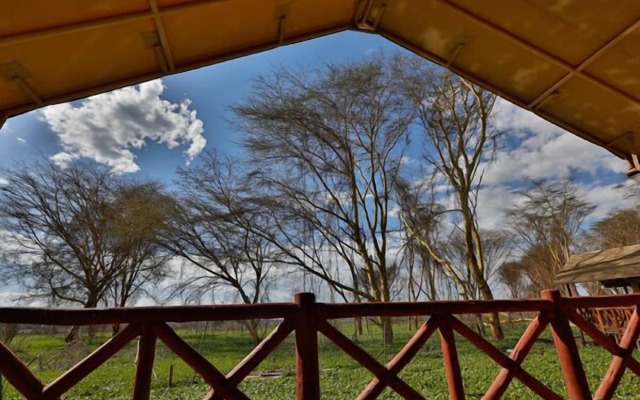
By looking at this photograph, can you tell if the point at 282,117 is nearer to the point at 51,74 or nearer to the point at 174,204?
the point at 174,204

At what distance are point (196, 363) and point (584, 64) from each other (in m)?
3.64

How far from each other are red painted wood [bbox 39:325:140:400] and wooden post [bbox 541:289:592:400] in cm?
A: 257

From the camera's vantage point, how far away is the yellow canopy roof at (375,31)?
221 cm

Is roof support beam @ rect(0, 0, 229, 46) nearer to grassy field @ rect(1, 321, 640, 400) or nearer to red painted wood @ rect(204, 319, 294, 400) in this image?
red painted wood @ rect(204, 319, 294, 400)

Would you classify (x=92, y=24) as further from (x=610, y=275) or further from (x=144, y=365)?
(x=610, y=275)

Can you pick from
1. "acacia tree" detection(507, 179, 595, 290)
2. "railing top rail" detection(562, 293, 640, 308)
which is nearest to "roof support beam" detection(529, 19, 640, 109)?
"railing top rail" detection(562, 293, 640, 308)

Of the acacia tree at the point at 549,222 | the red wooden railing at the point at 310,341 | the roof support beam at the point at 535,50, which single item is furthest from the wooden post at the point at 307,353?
the acacia tree at the point at 549,222

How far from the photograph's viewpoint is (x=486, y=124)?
15.3 metres

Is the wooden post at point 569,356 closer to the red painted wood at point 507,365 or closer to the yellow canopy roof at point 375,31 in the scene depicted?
the red painted wood at point 507,365

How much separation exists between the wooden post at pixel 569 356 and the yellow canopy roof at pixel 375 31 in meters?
2.00

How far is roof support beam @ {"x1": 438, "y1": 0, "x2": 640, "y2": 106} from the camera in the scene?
291 centimetres

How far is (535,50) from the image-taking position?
3.01 metres

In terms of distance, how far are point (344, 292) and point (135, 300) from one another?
11510 millimetres

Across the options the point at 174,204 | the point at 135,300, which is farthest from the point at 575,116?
the point at 135,300
